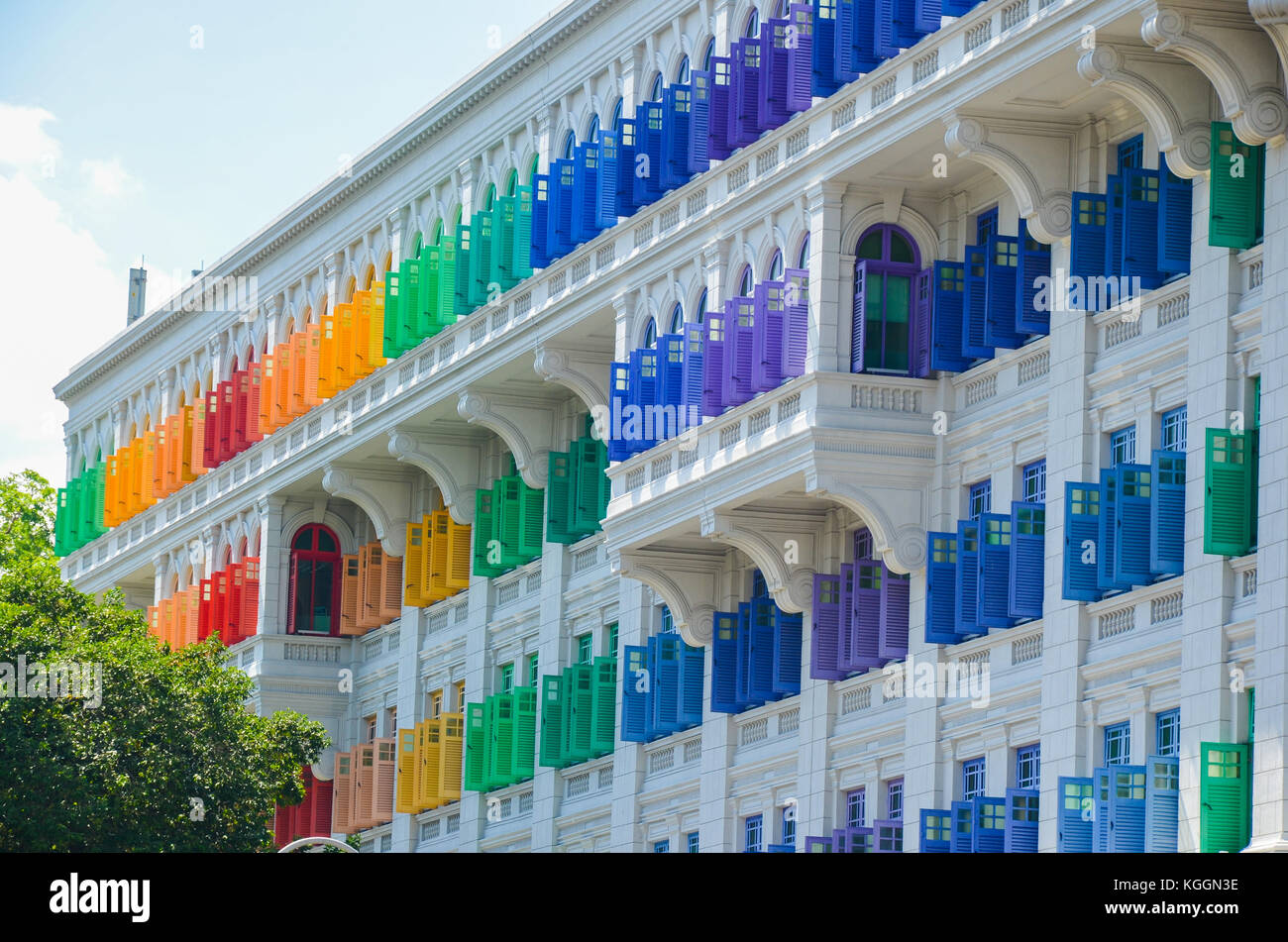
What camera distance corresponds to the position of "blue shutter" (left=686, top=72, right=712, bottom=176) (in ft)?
148

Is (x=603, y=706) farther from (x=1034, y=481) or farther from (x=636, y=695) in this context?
(x=1034, y=481)

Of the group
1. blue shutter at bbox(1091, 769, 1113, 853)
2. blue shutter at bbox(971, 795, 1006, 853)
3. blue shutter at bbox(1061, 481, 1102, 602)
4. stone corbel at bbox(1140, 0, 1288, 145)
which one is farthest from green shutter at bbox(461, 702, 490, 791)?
stone corbel at bbox(1140, 0, 1288, 145)

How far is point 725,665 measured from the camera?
46.1 m

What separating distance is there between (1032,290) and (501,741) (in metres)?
19.5

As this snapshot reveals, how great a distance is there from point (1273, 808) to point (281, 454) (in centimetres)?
3704

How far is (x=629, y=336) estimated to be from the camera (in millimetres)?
47844

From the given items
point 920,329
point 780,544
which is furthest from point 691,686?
point 920,329

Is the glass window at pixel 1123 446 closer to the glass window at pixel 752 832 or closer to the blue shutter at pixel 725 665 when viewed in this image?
the blue shutter at pixel 725 665

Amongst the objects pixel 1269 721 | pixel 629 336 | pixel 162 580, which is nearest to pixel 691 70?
pixel 629 336

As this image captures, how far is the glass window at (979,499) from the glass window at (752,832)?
7709 millimetres

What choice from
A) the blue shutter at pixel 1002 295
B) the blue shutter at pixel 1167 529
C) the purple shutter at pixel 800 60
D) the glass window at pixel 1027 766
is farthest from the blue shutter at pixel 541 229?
the blue shutter at pixel 1167 529

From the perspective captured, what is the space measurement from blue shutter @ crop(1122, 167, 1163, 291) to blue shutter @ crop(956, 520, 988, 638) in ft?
16.2

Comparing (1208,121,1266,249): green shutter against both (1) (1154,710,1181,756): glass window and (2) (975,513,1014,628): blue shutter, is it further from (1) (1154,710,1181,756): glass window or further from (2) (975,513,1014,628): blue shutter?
(2) (975,513,1014,628): blue shutter
